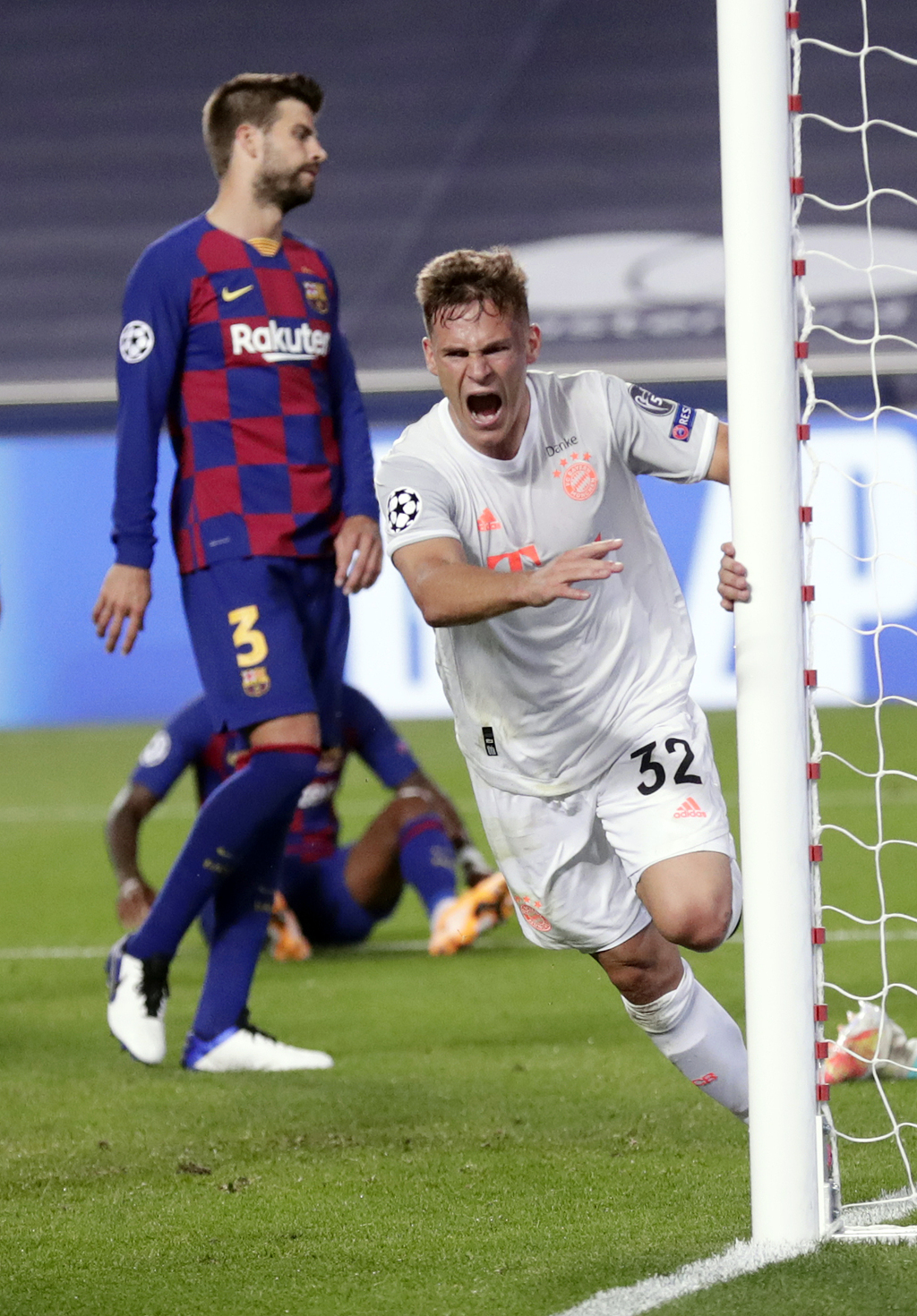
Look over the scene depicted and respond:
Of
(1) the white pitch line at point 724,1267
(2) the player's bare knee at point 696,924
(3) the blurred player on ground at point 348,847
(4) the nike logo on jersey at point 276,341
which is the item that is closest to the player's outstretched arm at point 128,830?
(3) the blurred player on ground at point 348,847

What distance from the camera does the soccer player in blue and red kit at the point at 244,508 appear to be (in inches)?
153

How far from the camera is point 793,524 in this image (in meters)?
2.57

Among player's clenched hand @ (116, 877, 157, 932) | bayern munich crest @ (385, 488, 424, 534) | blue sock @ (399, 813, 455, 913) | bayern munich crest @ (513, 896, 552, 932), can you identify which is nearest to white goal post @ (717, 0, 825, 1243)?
bayern munich crest @ (385, 488, 424, 534)

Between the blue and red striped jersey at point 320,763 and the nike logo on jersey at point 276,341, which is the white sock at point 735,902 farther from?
the blue and red striped jersey at point 320,763

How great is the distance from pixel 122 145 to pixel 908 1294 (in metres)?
16.4

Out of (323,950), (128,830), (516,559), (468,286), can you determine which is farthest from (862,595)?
(468,286)

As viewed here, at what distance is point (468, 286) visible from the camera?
9.61 feet

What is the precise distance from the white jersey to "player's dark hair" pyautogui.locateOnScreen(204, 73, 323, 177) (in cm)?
130

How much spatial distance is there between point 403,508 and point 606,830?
639 mm

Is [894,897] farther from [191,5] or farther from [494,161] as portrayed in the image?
[191,5]

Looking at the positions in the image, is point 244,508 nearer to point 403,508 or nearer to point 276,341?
point 276,341

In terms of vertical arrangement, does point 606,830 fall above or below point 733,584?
below

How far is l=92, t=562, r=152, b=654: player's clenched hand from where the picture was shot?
3910 mm

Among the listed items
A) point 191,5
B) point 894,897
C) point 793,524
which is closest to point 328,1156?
point 793,524
